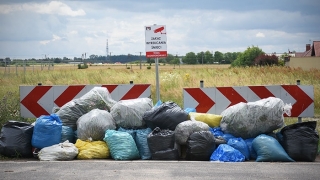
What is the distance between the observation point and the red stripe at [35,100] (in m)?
10.9

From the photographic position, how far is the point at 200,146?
29.8ft

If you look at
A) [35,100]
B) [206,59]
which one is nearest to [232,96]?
[35,100]

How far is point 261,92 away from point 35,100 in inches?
185

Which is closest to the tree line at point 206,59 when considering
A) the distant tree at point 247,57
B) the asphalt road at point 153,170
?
the distant tree at point 247,57

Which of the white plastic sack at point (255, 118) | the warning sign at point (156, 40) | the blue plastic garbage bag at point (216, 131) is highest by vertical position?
the warning sign at point (156, 40)

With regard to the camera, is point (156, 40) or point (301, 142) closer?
point (301, 142)

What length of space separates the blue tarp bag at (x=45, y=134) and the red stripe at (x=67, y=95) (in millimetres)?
1369

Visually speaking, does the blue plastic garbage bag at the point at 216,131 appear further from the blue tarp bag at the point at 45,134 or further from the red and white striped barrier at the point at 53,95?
the blue tarp bag at the point at 45,134

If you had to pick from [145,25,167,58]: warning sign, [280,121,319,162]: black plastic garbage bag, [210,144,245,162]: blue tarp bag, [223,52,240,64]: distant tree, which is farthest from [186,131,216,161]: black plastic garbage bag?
[223,52,240,64]: distant tree

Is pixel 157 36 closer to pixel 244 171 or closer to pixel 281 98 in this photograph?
pixel 281 98

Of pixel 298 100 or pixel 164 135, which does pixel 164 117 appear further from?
pixel 298 100

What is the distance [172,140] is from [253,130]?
1577 millimetres

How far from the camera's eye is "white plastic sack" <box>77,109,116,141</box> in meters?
9.68

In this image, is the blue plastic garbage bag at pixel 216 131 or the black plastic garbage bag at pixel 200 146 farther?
the blue plastic garbage bag at pixel 216 131
